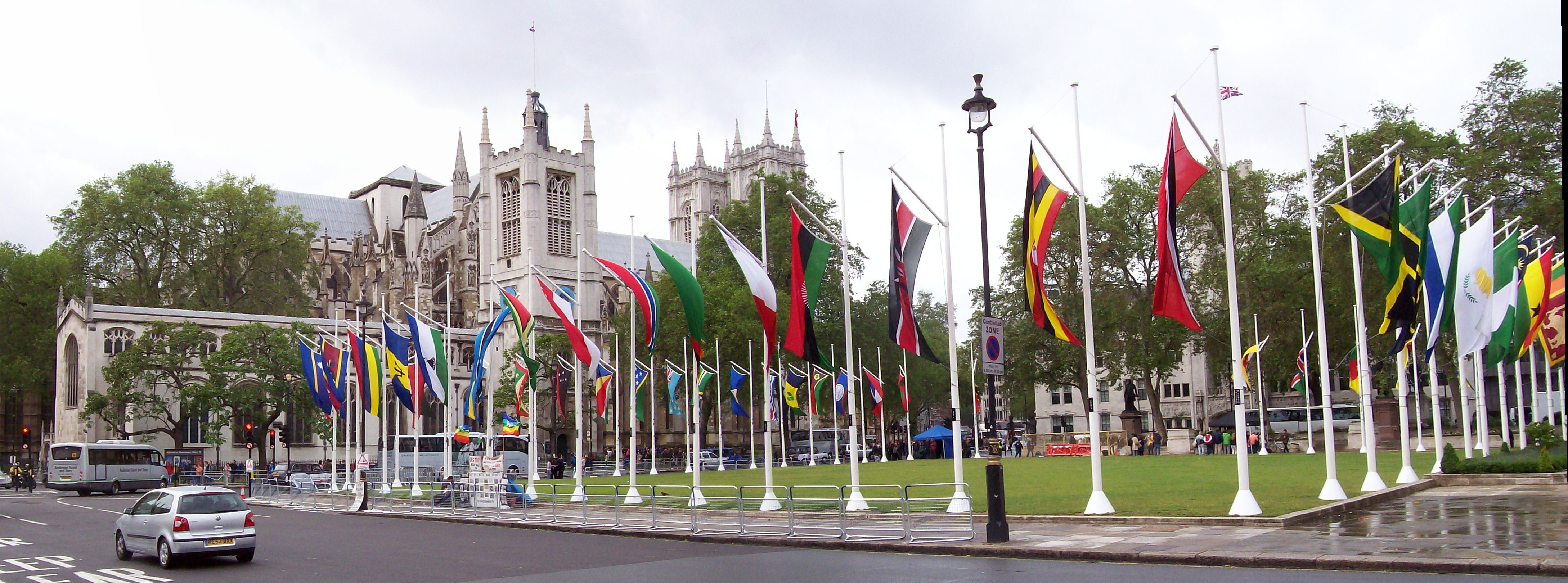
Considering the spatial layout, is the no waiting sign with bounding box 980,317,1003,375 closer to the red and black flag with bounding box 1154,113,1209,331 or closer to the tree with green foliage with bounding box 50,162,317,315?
the red and black flag with bounding box 1154,113,1209,331

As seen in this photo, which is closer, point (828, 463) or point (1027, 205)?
point (1027, 205)

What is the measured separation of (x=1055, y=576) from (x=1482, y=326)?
1517cm

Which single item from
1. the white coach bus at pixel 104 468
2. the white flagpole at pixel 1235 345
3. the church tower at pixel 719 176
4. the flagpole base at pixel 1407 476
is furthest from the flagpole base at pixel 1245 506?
the church tower at pixel 719 176

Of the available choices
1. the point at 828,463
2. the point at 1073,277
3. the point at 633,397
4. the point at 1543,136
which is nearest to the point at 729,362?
the point at 828,463

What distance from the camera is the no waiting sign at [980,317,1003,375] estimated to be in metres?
18.4

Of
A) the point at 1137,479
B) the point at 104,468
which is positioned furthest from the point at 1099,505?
the point at 104,468

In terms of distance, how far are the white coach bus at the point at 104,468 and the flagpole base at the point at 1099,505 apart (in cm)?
4047

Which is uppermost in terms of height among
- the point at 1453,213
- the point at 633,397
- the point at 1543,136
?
the point at 1543,136

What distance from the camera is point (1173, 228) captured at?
18828 millimetres

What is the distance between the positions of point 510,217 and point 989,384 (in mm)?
66101

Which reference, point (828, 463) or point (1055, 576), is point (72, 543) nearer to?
point (1055, 576)

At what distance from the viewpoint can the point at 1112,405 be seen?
91.5 metres

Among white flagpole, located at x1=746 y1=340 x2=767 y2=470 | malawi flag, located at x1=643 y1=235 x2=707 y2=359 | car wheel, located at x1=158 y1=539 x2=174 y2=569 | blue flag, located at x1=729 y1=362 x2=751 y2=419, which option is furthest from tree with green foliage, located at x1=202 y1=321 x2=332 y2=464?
car wheel, located at x1=158 y1=539 x2=174 y2=569

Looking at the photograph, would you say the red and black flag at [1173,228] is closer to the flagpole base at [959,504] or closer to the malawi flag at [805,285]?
the flagpole base at [959,504]
